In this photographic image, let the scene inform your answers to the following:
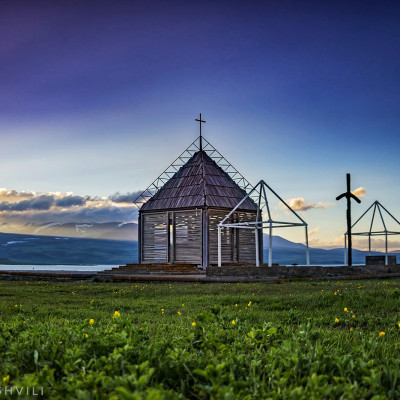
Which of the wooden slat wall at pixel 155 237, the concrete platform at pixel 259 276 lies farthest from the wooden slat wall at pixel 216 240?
the concrete platform at pixel 259 276

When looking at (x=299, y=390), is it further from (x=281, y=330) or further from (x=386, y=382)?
(x=281, y=330)

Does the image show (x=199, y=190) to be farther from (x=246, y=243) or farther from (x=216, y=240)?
(x=246, y=243)

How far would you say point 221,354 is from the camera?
15.3 ft

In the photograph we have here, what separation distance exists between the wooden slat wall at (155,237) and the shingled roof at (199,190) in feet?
2.72

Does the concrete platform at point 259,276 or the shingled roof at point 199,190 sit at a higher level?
the shingled roof at point 199,190

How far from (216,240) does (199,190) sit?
429cm

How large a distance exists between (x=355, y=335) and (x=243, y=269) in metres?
18.5

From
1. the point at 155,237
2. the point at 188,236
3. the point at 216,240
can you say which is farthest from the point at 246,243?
the point at 155,237

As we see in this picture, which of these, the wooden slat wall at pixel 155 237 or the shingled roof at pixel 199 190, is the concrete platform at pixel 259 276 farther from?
the shingled roof at pixel 199 190

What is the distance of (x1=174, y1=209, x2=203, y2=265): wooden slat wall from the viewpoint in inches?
1427

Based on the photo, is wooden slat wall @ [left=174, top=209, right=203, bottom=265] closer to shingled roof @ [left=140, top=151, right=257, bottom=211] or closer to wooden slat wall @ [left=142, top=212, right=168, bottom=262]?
shingled roof @ [left=140, top=151, right=257, bottom=211]

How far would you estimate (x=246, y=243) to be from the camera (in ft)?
126

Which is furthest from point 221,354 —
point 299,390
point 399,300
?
point 399,300

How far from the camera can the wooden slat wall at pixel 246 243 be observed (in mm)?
37938
